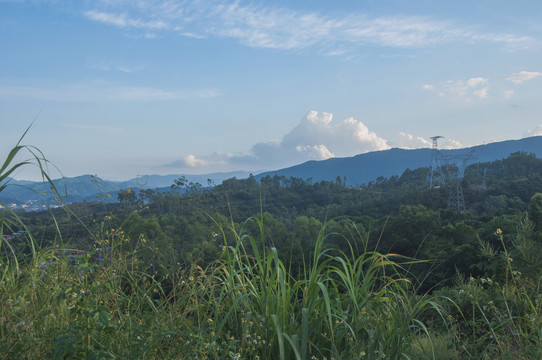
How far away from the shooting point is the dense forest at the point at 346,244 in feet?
6.72

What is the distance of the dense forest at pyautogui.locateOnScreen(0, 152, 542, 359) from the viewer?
2.05 metres

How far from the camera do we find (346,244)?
1959 centimetres

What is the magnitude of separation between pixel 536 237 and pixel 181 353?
35.4 ft

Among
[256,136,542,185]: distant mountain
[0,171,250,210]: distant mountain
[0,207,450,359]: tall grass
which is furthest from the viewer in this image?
[256,136,542,185]: distant mountain

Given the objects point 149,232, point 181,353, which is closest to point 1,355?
point 181,353

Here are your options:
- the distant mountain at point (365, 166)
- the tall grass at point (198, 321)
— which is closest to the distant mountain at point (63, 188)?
the tall grass at point (198, 321)

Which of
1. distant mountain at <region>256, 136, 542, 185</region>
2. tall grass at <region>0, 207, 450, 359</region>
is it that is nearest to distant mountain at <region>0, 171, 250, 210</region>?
tall grass at <region>0, 207, 450, 359</region>

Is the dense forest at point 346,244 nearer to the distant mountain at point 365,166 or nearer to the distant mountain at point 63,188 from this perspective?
the distant mountain at point 63,188

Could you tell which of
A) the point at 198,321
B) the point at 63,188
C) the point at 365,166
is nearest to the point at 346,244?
the point at 63,188

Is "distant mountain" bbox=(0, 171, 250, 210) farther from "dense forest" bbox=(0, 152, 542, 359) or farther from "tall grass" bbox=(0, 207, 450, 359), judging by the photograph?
"tall grass" bbox=(0, 207, 450, 359)

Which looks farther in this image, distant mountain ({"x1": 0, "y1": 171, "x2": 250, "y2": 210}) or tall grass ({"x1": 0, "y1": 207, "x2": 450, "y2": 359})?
distant mountain ({"x1": 0, "y1": 171, "x2": 250, "y2": 210})

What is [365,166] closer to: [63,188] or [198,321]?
[63,188]

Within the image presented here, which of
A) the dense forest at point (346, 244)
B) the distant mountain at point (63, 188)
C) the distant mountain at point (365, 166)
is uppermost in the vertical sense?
the distant mountain at point (365, 166)

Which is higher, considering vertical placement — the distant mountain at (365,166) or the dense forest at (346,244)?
the distant mountain at (365,166)
